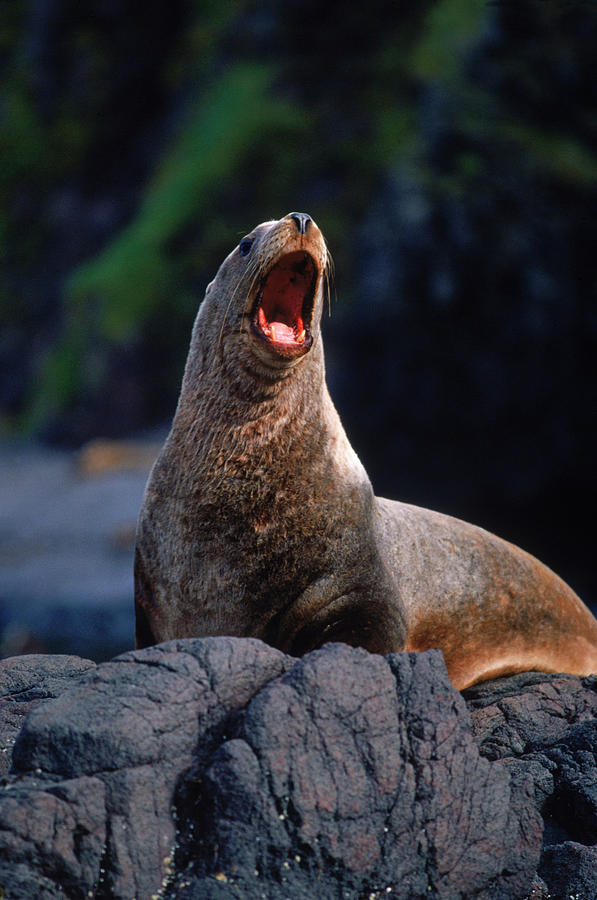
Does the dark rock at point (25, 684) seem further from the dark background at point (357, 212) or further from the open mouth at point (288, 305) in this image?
the dark background at point (357, 212)

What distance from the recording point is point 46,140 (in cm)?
3275

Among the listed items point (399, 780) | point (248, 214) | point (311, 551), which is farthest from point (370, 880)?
point (248, 214)

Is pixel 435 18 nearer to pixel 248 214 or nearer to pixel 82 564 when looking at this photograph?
pixel 248 214

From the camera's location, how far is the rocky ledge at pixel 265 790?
2939 millimetres

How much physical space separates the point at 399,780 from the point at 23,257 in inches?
1247

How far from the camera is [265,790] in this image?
308cm

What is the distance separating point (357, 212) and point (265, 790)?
18.4 meters

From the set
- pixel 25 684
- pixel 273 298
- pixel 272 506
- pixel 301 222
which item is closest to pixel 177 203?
pixel 273 298

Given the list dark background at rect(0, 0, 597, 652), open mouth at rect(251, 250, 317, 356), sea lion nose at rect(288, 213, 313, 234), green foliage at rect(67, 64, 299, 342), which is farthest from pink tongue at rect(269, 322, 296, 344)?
green foliage at rect(67, 64, 299, 342)

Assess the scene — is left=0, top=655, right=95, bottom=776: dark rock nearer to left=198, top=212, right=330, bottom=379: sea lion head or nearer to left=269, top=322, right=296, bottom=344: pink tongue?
left=198, top=212, right=330, bottom=379: sea lion head

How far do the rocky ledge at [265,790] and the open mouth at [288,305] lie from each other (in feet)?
6.13

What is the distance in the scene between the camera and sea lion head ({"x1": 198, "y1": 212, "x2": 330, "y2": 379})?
16.0 ft

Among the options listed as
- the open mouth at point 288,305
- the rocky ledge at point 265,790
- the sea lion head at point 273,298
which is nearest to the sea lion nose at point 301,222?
the sea lion head at point 273,298

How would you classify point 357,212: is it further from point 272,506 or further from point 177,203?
point 272,506
